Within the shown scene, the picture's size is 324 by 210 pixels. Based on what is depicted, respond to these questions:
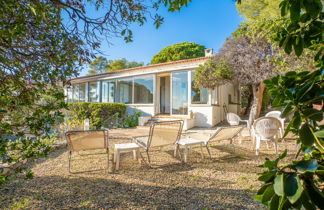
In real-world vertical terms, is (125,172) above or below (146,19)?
below

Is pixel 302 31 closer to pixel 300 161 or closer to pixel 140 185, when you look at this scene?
pixel 300 161

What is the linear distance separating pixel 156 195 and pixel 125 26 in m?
2.93

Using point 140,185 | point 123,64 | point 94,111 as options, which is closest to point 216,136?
point 140,185

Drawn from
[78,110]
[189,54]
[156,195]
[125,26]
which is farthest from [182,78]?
[189,54]

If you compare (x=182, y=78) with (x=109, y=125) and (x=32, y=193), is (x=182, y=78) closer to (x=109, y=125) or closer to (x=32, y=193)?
(x=109, y=125)

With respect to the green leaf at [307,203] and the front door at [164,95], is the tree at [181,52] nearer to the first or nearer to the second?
the front door at [164,95]

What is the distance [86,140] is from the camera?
417cm

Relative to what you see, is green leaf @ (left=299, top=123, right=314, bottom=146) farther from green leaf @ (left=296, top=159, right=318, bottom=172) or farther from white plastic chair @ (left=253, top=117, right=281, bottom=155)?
white plastic chair @ (left=253, top=117, right=281, bottom=155)

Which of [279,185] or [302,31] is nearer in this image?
[279,185]

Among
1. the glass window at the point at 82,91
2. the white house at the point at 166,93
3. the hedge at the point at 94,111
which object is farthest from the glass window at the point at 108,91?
the hedge at the point at 94,111

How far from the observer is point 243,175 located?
358 centimetres

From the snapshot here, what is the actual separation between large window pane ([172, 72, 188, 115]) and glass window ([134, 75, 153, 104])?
6.22 ft

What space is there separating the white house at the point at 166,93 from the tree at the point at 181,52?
1587cm

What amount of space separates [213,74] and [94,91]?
11.5m
